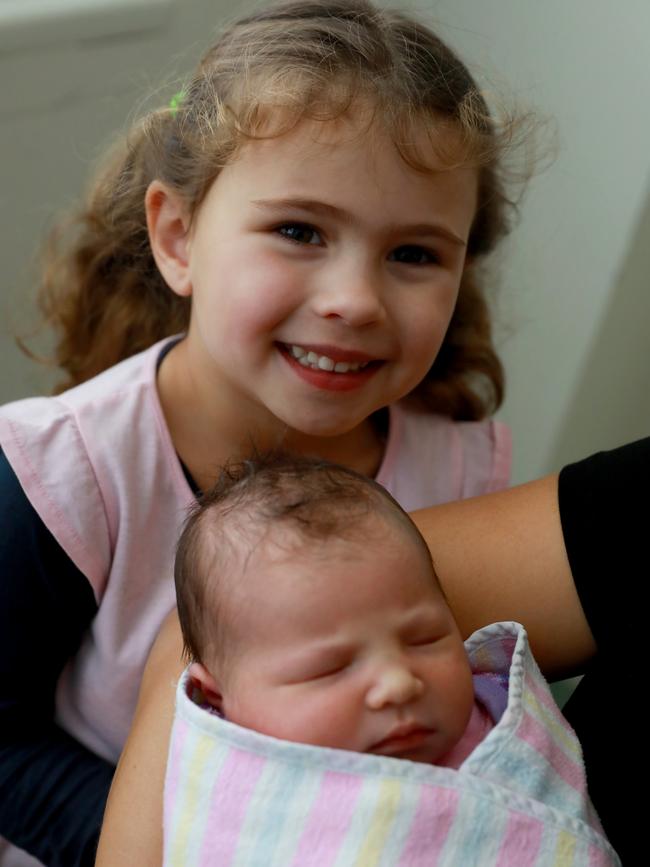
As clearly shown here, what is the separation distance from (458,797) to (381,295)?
18.3 inches

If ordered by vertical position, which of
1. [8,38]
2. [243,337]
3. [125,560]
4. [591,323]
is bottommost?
[125,560]

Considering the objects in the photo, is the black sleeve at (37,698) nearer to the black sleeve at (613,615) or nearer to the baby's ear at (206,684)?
the baby's ear at (206,684)

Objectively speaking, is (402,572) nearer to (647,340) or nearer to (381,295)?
(381,295)

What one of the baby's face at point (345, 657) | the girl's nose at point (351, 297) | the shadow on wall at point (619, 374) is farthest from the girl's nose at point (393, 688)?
the shadow on wall at point (619, 374)

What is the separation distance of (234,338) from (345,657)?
1.23 ft

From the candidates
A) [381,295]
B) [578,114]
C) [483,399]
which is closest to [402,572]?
[381,295]

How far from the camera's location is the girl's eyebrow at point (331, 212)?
1017mm

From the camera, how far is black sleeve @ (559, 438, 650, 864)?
88cm

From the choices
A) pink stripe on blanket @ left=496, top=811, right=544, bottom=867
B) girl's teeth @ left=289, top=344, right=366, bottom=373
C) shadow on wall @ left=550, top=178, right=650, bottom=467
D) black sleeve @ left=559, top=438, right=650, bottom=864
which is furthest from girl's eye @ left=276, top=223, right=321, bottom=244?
shadow on wall @ left=550, top=178, right=650, bottom=467

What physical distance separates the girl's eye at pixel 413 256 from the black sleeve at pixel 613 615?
246 mm

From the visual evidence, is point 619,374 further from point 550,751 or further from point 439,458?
point 550,751

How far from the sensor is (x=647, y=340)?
68.6 inches

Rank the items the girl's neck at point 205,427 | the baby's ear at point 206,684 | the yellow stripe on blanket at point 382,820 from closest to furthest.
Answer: the yellow stripe on blanket at point 382,820 → the baby's ear at point 206,684 → the girl's neck at point 205,427

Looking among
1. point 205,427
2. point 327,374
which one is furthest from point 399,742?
point 205,427
